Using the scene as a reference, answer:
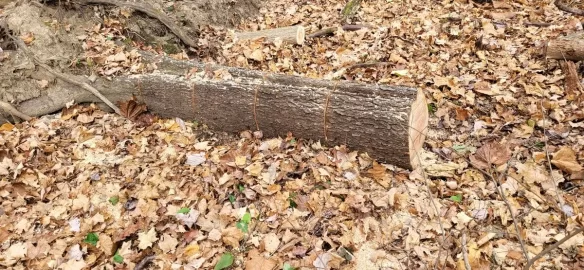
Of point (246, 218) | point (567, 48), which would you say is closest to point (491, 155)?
point (567, 48)

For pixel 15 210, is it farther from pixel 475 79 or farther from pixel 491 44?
pixel 491 44

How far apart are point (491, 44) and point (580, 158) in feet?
7.16

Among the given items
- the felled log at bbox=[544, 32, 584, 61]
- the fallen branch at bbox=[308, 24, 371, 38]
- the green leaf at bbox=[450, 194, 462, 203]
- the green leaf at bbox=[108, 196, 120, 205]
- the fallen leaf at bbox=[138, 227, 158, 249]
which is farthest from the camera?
the fallen branch at bbox=[308, 24, 371, 38]

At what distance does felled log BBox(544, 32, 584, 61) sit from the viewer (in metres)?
4.43

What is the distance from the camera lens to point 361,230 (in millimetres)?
3275

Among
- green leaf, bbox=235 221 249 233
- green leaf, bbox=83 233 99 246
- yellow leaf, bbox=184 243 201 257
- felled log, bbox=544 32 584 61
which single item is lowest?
green leaf, bbox=83 233 99 246

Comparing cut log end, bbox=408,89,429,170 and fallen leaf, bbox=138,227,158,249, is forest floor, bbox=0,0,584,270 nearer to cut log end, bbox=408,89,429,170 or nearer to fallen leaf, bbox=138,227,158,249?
fallen leaf, bbox=138,227,158,249

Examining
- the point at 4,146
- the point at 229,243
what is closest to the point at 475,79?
the point at 229,243

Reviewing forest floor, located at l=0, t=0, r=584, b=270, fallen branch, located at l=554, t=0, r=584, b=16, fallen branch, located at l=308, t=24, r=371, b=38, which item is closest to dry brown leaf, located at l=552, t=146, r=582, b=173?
forest floor, located at l=0, t=0, r=584, b=270

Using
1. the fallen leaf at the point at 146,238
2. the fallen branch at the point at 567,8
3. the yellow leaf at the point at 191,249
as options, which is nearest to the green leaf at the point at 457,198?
the yellow leaf at the point at 191,249

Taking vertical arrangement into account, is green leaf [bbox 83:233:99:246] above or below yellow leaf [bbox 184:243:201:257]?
below

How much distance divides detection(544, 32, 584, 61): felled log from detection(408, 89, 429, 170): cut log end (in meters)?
2.04

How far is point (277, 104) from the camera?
4098mm

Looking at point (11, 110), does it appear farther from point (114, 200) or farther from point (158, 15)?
point (158, 15)
